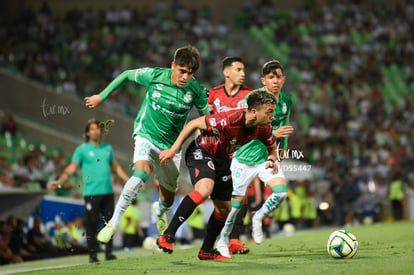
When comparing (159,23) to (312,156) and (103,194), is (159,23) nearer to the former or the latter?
(312,156)

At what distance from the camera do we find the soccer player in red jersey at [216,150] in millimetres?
7738

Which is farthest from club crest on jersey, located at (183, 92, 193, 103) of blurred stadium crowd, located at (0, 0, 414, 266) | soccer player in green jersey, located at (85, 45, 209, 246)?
blurred stadium crowd, located at (0, 0, 414, 266)

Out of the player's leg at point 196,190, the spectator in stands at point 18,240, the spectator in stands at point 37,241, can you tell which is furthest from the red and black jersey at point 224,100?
the spectator in stands at point 37,241

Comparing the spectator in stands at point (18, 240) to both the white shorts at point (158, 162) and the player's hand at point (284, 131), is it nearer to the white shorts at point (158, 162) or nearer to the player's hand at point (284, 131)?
the white shorts at point (158, 162)

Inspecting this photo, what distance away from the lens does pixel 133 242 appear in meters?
15.4

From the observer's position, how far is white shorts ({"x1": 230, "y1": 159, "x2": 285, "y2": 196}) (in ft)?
33.2

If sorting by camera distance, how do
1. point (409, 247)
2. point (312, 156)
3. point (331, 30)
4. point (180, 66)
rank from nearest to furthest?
point (180, 66) → point (409, 247) → point (312, 156) → point (331, 30)

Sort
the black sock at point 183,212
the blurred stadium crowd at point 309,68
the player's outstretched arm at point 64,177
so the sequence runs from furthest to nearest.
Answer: the blurred stadium crowd at point 309,68 → the player's outstretched arm at point 64,177 → the black sock at point 183,212

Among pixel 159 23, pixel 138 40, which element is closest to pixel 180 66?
pixel 138 40

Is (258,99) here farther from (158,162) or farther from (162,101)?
(158,162)

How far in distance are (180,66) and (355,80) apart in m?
20.6

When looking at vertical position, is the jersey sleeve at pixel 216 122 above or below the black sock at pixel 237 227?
above

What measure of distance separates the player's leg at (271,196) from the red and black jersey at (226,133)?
179 cm

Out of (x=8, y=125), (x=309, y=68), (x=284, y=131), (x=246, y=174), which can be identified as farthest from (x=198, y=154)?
(x=309, y=68)
